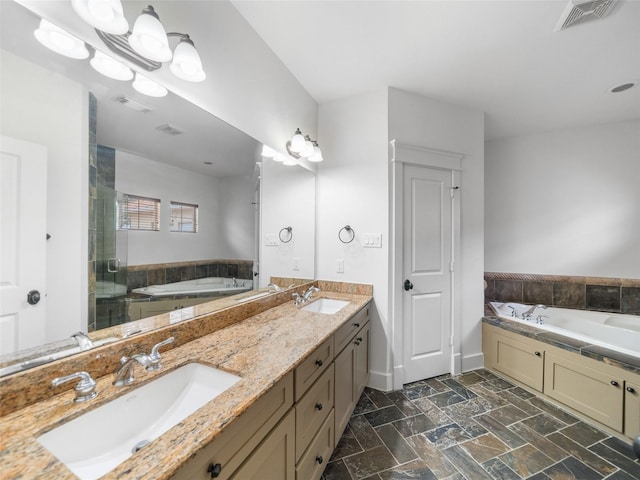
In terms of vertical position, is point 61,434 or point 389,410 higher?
point 61,434

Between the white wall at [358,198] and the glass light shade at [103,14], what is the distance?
6.02 ft

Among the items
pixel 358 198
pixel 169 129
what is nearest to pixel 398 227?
pixel 358 198


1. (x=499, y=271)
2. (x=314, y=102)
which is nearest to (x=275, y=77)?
(x=314, y=102)

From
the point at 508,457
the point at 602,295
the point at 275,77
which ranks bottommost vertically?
the point at 508,457

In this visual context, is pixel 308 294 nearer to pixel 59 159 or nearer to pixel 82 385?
pixel 82 385

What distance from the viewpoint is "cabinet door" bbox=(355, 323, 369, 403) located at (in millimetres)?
1950

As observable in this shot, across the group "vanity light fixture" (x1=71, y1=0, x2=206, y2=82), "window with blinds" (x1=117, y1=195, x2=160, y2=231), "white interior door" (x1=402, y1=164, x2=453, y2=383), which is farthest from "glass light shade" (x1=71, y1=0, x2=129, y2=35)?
"white interior door" (x1=402, y1=164, x2=453, y2=383)

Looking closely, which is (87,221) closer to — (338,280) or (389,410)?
(338,280)

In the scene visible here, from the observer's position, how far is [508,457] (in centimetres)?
161

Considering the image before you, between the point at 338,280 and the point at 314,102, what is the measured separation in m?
1.76

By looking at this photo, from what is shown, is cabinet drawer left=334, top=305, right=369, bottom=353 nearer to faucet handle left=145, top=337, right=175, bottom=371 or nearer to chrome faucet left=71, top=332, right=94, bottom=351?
faucet handle left=145, top=337, right=175, bottom=371

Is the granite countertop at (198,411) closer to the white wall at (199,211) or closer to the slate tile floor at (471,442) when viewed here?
the white wall at (199,211)

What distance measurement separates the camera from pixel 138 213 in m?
1.06

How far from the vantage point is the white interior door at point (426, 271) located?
2.41 m
